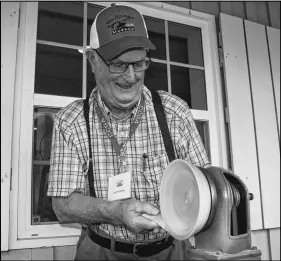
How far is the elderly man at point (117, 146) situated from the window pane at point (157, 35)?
86 cm

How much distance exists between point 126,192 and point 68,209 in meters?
0.23

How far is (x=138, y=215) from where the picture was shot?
1007 millimetres

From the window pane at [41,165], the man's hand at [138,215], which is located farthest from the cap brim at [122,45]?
the window pane at [41,165]

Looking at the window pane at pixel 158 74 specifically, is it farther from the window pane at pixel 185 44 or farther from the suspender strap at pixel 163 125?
the suspender strap at pixel 163 125

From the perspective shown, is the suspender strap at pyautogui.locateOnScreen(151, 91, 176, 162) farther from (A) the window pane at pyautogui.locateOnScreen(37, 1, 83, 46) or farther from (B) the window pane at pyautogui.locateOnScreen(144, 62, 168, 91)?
(A) the window pane at pyautogui.locateOnScreen(37, 1, 83, 46)

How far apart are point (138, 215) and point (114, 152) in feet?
1.25

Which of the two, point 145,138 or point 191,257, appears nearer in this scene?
point 191,257

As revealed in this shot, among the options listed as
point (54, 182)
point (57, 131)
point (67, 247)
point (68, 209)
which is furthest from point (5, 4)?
point (67, 247)

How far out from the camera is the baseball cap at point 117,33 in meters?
1.22

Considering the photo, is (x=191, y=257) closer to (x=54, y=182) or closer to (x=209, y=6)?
(x=54, y=182)

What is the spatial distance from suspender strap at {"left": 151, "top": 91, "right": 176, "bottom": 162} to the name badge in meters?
0.20

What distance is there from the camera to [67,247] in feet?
5.52

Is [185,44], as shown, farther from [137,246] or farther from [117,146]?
[137,246]

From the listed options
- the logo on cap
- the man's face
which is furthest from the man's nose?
the logo on cap
